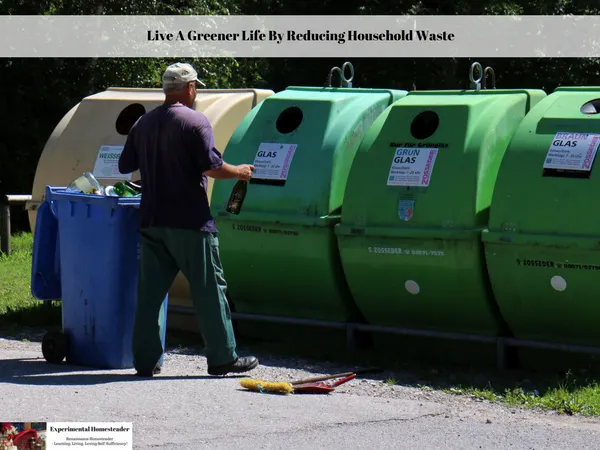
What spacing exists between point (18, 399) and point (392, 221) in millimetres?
2350

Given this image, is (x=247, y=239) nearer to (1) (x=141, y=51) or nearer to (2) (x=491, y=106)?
(2) (x=491, y=106)

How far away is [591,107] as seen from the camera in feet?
21.0

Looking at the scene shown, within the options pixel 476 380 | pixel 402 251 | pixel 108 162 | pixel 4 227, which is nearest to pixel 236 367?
pixel 402 251

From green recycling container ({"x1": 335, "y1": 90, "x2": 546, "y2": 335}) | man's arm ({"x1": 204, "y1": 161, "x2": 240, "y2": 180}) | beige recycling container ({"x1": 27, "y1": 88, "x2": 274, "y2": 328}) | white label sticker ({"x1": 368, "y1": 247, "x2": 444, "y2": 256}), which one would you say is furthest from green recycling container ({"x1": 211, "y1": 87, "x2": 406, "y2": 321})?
man's arm ({"x1": 204, "y1": 161, "x2": 240, "y2": 180})

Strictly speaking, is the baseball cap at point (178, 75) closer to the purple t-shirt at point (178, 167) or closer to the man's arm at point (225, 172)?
the purple t-shirt at point (178, 167)

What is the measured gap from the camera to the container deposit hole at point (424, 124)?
6.70m

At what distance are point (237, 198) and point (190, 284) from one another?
2.90 feet

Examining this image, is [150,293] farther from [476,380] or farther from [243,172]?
[476,380]

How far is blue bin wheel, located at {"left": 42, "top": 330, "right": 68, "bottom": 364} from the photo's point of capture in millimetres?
6320

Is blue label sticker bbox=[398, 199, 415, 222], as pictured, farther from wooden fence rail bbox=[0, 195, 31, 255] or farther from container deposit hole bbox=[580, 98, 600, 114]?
wooden fence rail bbox=[0, 195, 31, 255]

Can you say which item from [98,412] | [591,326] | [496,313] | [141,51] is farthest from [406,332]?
[141,51]

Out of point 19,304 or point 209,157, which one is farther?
point 19,304

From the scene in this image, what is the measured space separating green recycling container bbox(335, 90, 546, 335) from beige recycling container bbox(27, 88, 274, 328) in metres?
1.55

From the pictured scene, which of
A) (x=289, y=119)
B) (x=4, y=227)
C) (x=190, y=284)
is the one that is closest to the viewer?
(x=190, y=284)
